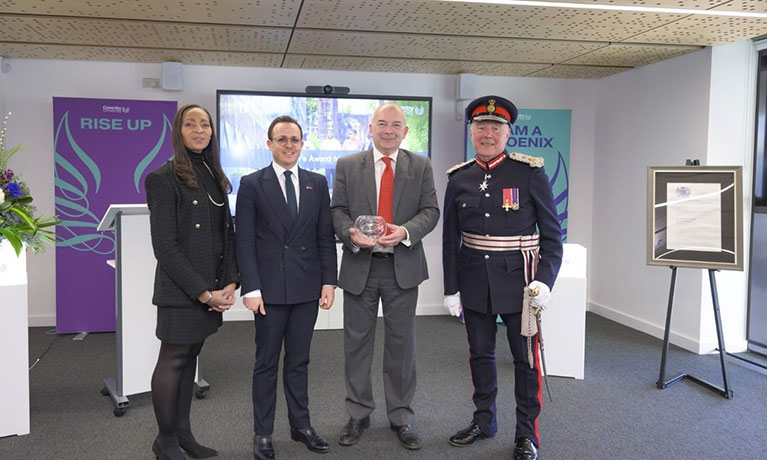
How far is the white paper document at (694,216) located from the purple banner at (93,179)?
14.0 ft

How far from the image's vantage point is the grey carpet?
120 inches

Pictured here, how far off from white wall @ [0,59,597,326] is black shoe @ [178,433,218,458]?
3.55 metres

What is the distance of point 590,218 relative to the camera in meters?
6.55

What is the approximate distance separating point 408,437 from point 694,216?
2539mm

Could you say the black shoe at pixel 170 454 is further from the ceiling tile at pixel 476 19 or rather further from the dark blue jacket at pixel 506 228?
the ceiling tile at pixel 476 19

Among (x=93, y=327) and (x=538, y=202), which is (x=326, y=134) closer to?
(x=93, y=327)

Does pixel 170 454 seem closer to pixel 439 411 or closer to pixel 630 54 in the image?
pixel 439 411

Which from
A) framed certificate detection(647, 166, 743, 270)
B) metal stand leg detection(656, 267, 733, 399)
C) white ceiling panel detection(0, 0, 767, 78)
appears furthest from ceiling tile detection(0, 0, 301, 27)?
metal stand leg detection(656, 267, 733, 399)

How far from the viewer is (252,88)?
5.89 meters

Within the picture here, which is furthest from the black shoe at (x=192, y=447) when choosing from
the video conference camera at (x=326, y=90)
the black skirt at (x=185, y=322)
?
the video conference camera at (x=326, y=90)

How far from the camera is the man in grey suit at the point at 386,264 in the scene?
120 inches

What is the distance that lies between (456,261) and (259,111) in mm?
3293

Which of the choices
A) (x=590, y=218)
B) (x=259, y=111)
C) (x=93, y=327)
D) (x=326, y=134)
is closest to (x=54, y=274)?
(x=93, y=327)

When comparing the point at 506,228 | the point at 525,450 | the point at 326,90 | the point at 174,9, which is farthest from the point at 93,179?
the point at 525,450
